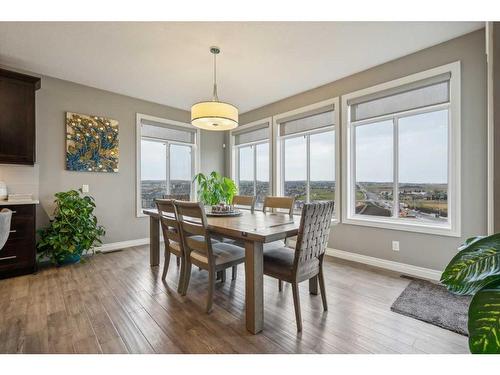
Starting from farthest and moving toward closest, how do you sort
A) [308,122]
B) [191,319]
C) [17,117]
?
[308,122] → [17,117] → [191,319]

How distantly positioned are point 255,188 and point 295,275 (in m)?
3.38

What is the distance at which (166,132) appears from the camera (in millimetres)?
4719

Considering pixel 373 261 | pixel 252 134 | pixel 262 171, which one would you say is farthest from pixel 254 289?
pixel 252 134

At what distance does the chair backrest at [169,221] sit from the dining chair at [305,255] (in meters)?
0.91

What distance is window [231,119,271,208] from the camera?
4824mm

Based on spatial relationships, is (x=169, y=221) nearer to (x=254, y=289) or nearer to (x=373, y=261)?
(x=254, y=289)

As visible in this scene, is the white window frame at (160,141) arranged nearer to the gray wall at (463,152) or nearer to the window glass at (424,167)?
the gray wall at (463,152)

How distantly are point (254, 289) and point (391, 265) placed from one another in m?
2.14

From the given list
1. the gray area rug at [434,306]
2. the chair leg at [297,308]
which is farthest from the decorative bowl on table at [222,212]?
the gray area rug at [434,306]

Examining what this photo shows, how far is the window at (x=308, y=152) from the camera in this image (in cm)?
375

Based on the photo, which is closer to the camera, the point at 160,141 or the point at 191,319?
the point at 191,319

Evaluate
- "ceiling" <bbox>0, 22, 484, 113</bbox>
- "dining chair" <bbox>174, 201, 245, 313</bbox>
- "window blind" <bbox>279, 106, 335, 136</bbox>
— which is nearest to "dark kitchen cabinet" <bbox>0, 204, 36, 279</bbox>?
"ceiling" <bbox>0, 22, 484, 113</bbox>

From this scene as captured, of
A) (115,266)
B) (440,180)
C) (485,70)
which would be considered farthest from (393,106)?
(115,266)

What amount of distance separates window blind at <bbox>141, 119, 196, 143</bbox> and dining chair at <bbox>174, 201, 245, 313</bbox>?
2.80 meters
